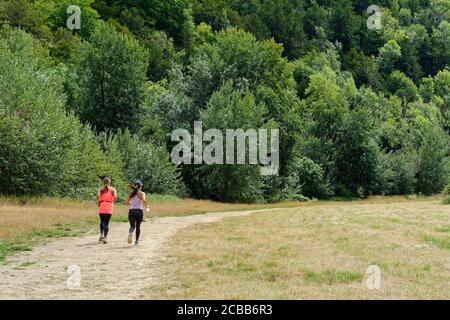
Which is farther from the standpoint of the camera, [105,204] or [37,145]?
[37,145]

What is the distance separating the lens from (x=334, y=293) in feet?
43.9

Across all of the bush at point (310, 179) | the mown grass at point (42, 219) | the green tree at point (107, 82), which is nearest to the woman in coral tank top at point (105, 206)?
the mown grass at point (42, 219)

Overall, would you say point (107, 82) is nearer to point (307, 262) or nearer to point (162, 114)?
point (162, 114)

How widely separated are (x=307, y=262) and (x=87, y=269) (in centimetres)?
662

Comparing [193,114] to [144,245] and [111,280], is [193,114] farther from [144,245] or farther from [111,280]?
[111,280]

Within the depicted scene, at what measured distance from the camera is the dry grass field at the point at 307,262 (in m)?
13.6

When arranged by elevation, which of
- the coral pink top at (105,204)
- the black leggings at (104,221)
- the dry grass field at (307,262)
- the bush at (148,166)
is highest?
the bush at (148,166)

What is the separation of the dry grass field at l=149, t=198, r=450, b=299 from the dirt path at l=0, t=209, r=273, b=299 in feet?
2.13

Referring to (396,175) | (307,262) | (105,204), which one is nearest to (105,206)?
(105,204)

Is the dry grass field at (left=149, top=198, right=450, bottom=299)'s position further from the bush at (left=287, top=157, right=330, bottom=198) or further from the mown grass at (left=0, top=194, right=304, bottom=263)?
the bush at (left=287, top=157, right=330, bottom=198)

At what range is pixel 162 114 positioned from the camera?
69188 mm

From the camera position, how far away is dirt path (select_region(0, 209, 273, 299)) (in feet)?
45.0

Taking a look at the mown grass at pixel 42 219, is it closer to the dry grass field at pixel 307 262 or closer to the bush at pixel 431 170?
the dry grass field at pixel 307 262

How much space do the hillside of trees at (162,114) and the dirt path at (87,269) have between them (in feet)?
72.9
